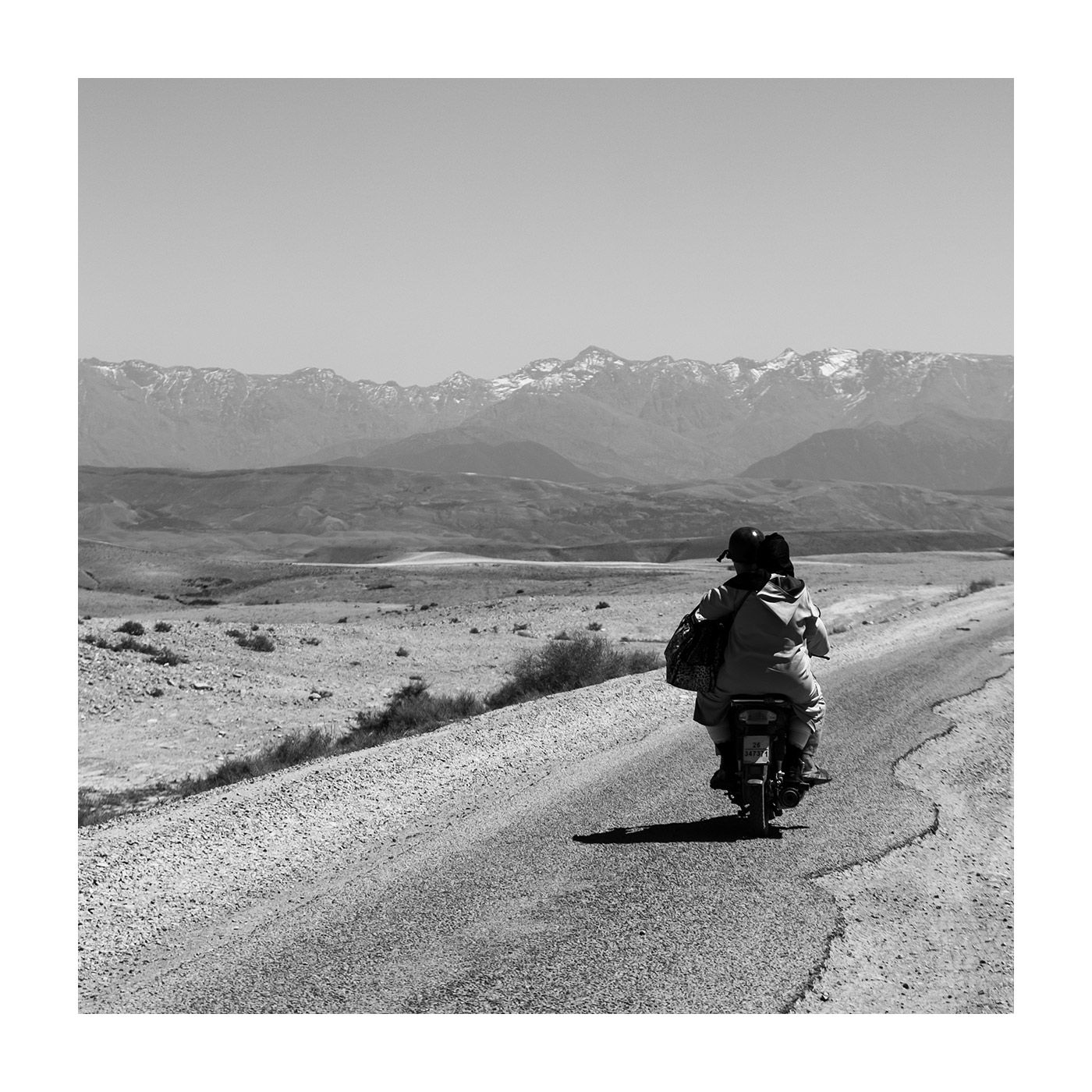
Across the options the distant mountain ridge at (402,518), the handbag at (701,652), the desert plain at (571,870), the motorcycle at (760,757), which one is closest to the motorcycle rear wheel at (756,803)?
the motorcycle at (760,757)

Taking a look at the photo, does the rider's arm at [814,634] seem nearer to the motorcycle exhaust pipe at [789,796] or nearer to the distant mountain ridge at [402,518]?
the motorcycle exhaust pipe at [789,796]

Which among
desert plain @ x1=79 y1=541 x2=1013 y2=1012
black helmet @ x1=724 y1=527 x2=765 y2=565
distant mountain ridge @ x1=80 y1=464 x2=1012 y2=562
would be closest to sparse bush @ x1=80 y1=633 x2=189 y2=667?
desert plain @ x1=79 y1=541 x2=1013 y2=1012

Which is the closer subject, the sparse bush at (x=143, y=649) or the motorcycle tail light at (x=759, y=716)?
the motorcycle tail light at (x=759, y=716)

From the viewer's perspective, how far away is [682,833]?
23.8ft

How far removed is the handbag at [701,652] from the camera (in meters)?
6.99

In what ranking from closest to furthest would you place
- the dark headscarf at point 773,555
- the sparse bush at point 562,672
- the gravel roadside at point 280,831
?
the gravel roadside at point 280,831 → the dark headscarf at point 773,555 → the sparse bush at point 562,672

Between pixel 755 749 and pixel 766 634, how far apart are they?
0.73 metres

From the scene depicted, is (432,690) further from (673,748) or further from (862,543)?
(862,543)

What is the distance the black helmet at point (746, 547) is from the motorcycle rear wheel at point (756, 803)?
4.60ft

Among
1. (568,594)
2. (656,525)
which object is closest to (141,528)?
(656,525)

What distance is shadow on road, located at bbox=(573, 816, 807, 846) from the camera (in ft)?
23.2

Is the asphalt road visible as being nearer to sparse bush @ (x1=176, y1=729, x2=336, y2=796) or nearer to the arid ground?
sparse bush @ (x1=176, y1=729, x2=336, y2=796)

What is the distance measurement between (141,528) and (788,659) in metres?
170
